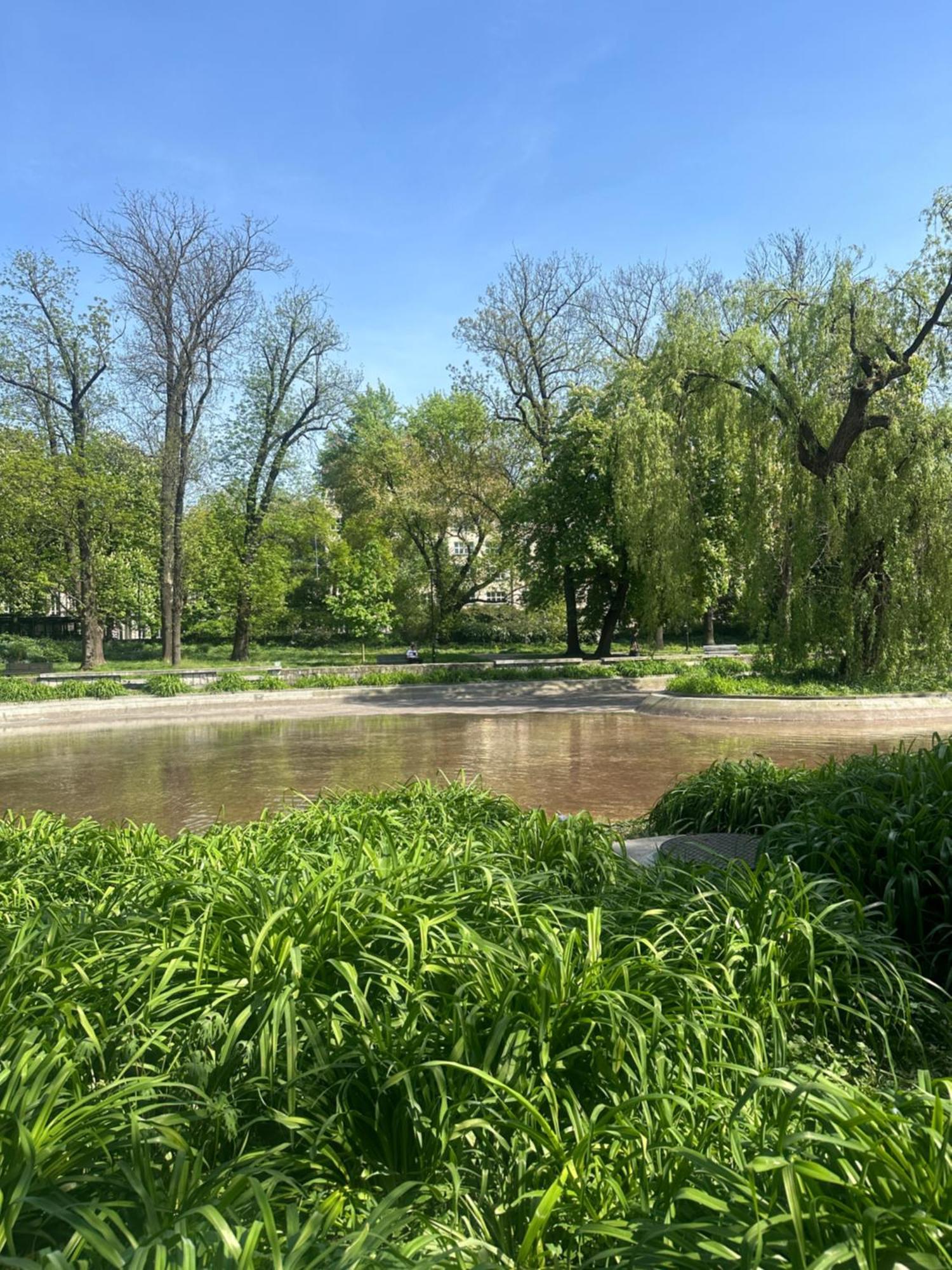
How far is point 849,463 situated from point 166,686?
56.6 feet

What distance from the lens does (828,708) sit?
15.9m

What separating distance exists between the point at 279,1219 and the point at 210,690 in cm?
2019

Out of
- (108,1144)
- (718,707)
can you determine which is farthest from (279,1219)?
(718,707)

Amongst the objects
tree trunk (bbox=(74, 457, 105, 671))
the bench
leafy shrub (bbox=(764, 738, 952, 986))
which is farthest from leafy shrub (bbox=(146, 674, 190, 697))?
leafy shrub (bbox=(764, 738, 952, 986))

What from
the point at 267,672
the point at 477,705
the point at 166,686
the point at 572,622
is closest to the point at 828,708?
the point at 477,705

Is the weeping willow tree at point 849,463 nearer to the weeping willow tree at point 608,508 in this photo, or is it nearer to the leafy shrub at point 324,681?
the weeping willow tree at point 608,508

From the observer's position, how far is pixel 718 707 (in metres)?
16.7

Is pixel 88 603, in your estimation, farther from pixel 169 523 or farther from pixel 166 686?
pixel 166 686

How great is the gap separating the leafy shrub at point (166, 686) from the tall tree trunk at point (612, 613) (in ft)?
46.8

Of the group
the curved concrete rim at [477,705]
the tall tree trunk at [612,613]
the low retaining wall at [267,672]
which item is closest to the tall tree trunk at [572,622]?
the low retaining wall at [267,672]

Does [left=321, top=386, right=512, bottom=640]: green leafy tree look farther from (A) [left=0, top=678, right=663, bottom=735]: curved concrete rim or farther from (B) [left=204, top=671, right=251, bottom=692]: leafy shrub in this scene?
(B) [left=204, top=671, right=251, bottom=692]: leafy shrub

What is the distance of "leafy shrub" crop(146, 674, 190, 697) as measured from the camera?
20.2 metres

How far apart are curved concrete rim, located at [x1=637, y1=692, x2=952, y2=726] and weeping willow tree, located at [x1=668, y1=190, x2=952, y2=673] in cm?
107

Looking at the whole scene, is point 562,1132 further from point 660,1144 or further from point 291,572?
point 291,572
